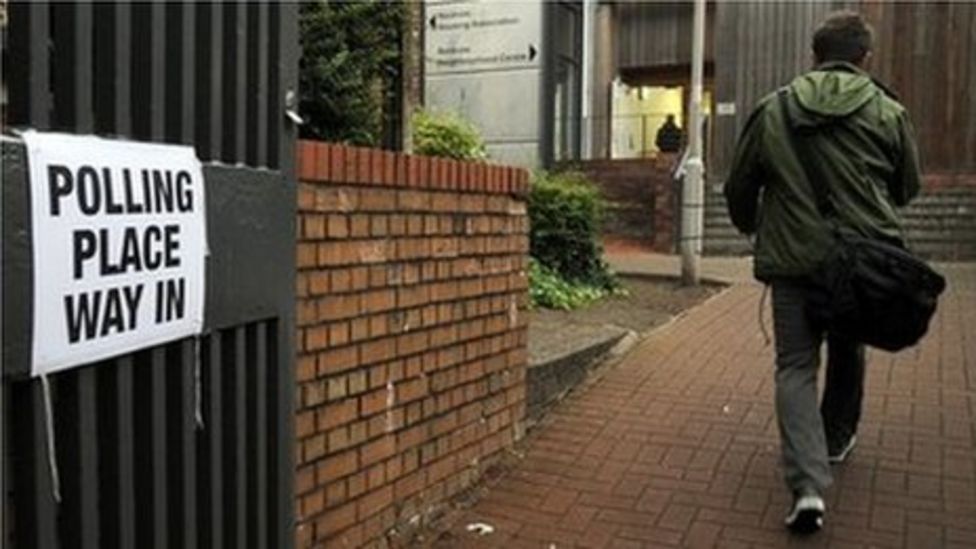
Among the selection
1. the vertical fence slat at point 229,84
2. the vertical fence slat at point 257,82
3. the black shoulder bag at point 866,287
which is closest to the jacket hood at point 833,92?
the black shoulder bag at point 866,287

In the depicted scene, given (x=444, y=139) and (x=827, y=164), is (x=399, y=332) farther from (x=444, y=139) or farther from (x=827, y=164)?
(x=444, y=139)

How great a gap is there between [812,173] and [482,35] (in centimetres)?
1134

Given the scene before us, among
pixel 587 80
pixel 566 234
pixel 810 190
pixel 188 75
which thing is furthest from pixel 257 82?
pixel 587 80

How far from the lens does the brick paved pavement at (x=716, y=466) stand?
3936 millimetres

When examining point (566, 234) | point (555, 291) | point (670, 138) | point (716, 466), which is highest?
point (670, 138)

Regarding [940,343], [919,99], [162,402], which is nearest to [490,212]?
[162,402]

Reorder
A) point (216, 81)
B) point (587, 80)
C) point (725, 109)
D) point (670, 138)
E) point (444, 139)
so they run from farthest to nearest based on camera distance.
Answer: point (587, 80)
point (725, 109)
point (670, 138)
point (444, 139)
point (216, 81)

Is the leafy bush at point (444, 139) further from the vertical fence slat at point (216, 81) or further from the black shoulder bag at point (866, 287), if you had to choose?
the vertical fence slat at point (216, 81)

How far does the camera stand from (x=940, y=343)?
23.3 feet

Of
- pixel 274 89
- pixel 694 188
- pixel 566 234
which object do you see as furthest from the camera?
pixel 694 188

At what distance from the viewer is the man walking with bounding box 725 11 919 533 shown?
153 inches

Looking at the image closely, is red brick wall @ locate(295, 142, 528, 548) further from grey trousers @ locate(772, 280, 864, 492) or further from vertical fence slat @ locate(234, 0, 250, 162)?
grey trousers @ locate(772, 280, 864, 492)

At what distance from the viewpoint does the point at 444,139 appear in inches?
298

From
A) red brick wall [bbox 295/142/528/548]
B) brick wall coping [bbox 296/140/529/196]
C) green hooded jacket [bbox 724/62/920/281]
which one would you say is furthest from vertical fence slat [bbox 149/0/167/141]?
green hooded jacket [bbox 724/62/920/281]
